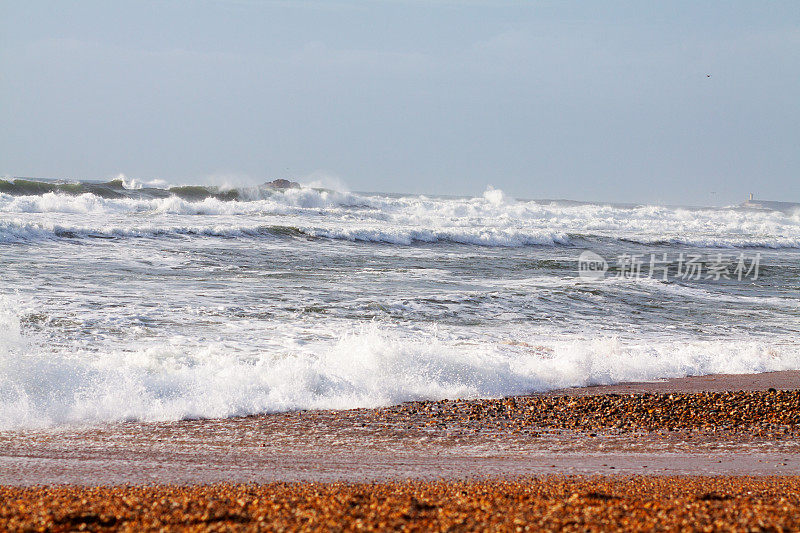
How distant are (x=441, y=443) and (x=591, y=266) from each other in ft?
55.6

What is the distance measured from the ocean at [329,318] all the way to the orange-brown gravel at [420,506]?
2337mm

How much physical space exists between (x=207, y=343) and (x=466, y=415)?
3.70 meters

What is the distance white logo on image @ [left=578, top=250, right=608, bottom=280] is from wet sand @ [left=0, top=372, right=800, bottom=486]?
1175 cm

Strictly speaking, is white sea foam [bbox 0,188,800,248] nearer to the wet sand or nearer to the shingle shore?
the wet sand

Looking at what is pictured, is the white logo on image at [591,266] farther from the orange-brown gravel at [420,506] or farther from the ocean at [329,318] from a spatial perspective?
the orange-brown gravel at [420,506]

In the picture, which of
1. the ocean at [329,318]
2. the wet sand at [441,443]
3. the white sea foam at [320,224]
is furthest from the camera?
the white sea foam at [320,224]

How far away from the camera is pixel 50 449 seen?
16.6ft

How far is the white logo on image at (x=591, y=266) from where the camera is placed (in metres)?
18.9

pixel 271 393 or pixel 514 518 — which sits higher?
pixel 514 518

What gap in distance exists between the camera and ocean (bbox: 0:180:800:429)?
6.65 metres

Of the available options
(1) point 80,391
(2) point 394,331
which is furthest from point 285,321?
(1) point 80,391

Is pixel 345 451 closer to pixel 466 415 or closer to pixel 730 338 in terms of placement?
pixel 466 415

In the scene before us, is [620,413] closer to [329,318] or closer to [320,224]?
[329,318]

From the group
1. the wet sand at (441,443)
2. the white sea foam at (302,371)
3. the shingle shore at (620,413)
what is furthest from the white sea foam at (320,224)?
→ the shingle shore at (620,413)
